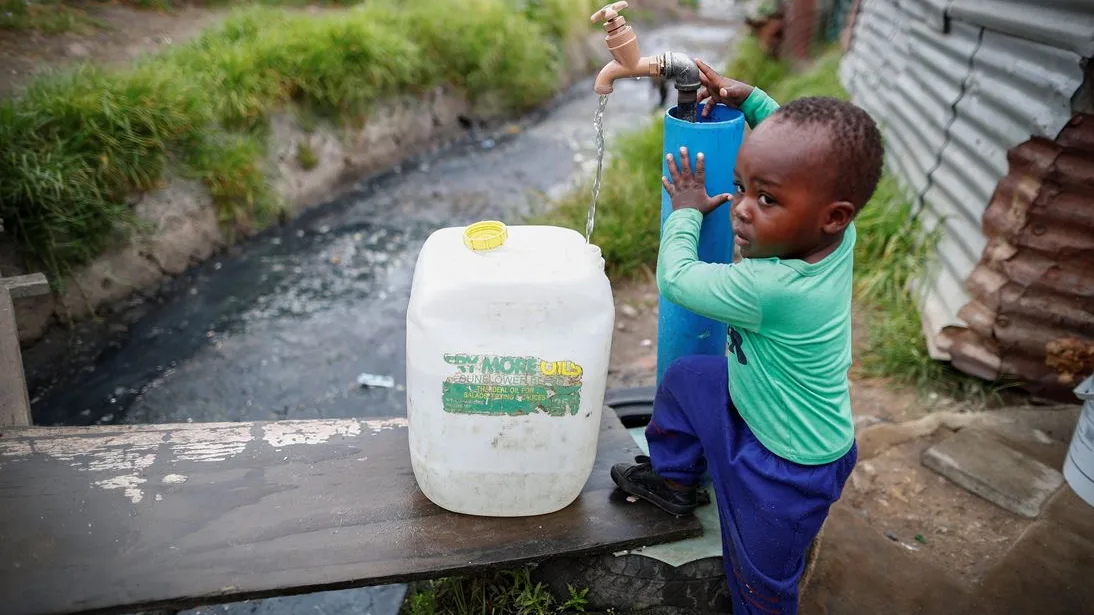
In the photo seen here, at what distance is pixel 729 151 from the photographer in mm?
2152

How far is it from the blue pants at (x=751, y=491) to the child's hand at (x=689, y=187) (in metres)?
0.45

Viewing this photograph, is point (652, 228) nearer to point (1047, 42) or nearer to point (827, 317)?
point (1047, 42)

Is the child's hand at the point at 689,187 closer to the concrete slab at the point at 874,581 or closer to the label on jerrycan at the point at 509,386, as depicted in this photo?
the label on jerrycan at the point at 509,386

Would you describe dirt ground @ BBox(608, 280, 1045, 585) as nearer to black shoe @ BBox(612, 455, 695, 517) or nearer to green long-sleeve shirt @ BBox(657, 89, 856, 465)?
black shoe @ BBox(612, 455, 695, 517)

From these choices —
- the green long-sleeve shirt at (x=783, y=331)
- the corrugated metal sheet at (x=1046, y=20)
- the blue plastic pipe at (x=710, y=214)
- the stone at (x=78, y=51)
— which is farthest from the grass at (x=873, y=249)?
the stone at (x=78, y=51)

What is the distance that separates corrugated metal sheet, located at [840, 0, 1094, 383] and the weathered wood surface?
90.2 inches

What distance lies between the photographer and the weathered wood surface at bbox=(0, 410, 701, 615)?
6.40 ft

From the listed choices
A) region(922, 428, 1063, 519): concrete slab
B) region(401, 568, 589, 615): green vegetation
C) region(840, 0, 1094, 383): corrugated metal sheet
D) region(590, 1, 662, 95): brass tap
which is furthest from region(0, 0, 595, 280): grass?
region(922, 428, 1063, 519): concrete slab

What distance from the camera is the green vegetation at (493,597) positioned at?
93.7 inches

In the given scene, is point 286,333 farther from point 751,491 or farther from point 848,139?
point 848,139

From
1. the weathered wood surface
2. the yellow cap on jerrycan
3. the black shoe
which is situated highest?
the yellow cap on jerrycan

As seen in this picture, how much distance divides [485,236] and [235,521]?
1.08m

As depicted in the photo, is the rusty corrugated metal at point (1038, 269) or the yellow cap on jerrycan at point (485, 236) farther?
the rusty corrugated metal at point (1038, 269)

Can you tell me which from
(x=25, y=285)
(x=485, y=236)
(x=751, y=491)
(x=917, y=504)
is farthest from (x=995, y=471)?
(x=25, y=285)
